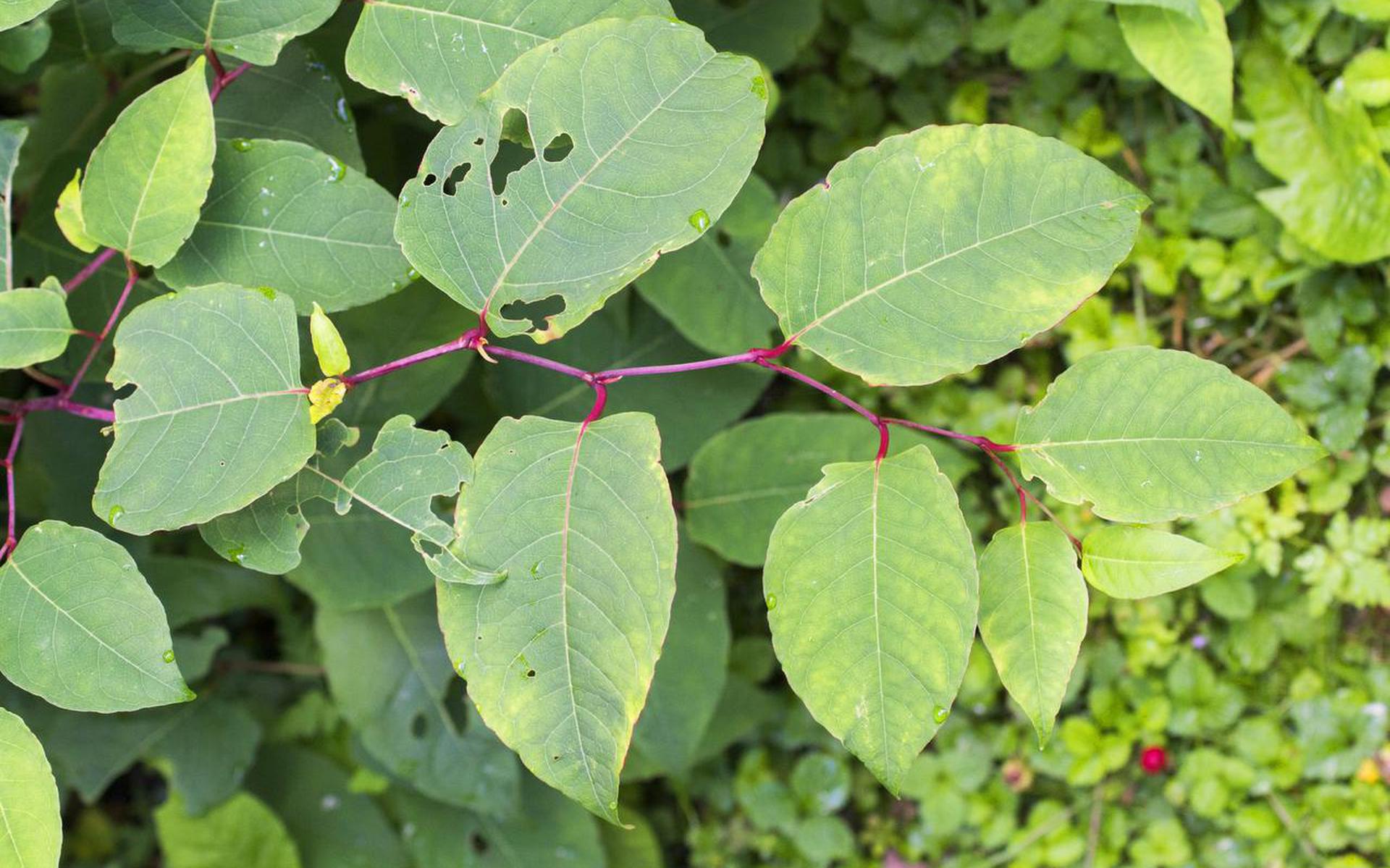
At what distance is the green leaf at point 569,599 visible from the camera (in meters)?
1.01

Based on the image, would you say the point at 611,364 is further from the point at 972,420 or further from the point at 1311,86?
the point at 1311,86

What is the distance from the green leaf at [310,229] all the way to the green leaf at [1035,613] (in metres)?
0.75

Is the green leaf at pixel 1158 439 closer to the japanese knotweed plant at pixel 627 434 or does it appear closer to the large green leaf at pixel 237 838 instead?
the japanese knotweed plant at pixel 627 434

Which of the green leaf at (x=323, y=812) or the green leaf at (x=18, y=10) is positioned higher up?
the green leaf at (x=18, y=10)

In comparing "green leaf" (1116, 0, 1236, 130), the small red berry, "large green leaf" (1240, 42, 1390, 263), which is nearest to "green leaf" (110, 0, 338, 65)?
"green leaf" (1116, 0, 1236, 130)

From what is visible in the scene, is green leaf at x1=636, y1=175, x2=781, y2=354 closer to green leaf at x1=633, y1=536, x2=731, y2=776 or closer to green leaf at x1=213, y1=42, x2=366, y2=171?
green leaf at x1=633, y1=536, x2=731, y2=776

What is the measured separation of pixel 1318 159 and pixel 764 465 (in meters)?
1.04

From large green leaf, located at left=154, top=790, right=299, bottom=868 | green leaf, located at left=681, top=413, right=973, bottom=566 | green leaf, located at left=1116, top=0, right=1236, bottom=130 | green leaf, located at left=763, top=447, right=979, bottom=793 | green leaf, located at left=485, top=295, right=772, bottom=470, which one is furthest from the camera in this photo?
large green leaf, located at left=154, top=790, right=299, bottom=868

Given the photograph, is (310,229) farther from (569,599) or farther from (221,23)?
(569,599)

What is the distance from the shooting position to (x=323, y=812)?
2.28 m

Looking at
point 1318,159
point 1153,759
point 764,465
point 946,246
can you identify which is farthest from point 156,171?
point 1153,759

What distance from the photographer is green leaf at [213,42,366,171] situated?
53.6 inches

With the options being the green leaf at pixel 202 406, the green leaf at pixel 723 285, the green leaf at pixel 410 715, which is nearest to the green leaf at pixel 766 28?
the green leaf at pixel 723 285

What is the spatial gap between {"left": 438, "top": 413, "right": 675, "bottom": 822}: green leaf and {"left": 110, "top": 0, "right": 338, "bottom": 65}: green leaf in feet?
1.74
